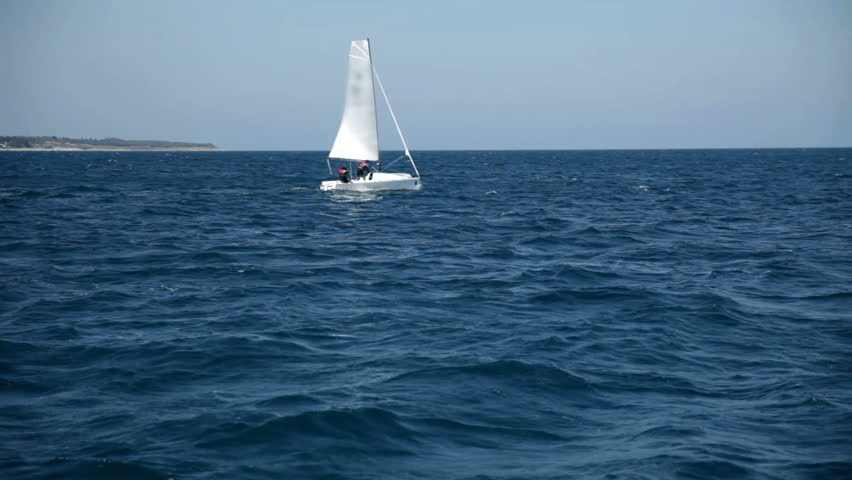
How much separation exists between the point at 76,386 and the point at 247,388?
2.48 meters

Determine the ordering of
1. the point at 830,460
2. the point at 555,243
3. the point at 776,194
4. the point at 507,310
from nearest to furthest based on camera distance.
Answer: the point at 830,460 < the point at 507,310 < the point at 555,243 < the point at 776,194

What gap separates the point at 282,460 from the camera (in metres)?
7.53

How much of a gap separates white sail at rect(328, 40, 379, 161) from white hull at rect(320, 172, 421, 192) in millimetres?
2369

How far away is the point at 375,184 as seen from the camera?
4306 centimetres

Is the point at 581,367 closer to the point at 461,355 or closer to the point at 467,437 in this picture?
the point at 461,355

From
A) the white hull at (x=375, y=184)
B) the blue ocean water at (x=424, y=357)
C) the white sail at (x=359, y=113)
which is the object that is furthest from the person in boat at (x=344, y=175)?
the blue ocean water at (x=424, y=357)

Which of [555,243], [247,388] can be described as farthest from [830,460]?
[555,243]

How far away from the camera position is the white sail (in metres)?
45.4

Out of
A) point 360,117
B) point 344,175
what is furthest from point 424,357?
point 360,117

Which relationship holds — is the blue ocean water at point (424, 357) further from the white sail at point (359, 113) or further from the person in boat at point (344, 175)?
the white sail at point (359, 113)

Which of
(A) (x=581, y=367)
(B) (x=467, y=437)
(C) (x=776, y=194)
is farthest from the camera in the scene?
(C) (x=776, y=194)

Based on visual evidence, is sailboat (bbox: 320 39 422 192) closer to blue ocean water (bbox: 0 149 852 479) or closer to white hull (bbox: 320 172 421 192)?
white hull (bbox: 320 172 421 192)

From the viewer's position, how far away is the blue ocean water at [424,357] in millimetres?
7707

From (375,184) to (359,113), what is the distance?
572cm
